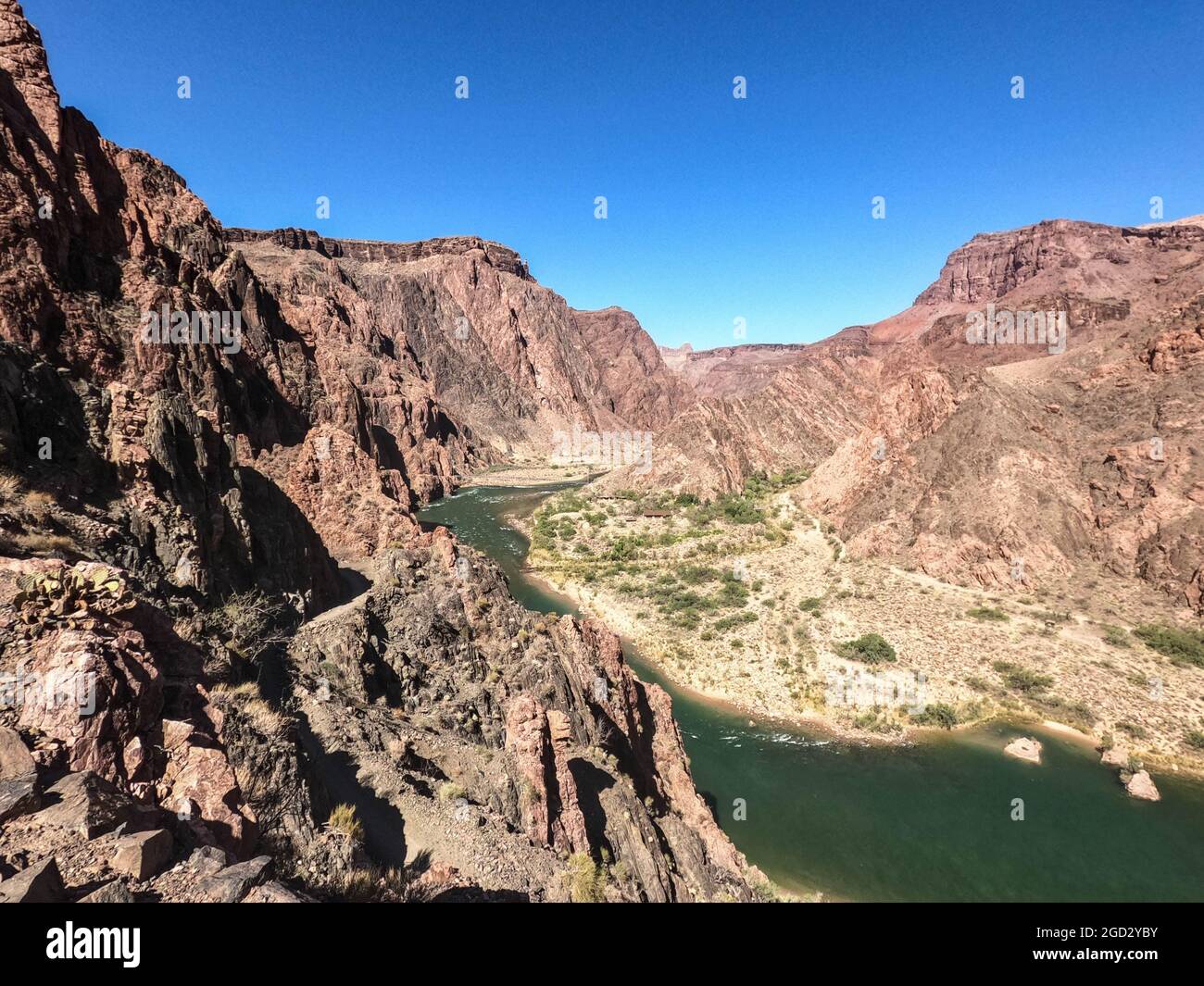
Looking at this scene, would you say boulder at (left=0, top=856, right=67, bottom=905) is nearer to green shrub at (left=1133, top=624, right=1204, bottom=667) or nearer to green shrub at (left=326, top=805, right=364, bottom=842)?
green shrub at (left=326, top=805, right=364, bottom=842)

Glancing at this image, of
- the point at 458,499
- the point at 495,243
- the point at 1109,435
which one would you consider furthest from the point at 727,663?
the point at 495,243

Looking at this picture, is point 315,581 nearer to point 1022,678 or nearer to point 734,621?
point 734,621

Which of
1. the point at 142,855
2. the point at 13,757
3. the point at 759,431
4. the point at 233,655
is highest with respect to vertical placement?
the point at 759,431

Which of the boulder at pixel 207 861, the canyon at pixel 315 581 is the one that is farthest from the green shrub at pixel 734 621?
the boulder at pixel 207 861

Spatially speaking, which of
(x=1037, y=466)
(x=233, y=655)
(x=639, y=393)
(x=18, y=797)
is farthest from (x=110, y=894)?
(x=639, y=393)

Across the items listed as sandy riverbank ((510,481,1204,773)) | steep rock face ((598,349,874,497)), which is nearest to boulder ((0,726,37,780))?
sandy riverbank ((510,481,1204,773))

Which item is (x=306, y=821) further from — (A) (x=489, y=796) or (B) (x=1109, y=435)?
(B) (x=1109, y=435)
